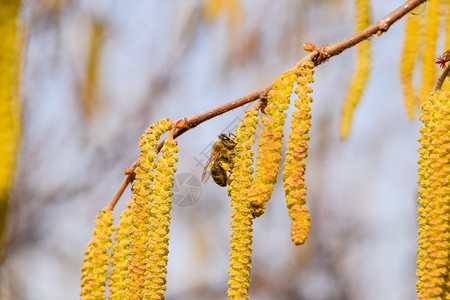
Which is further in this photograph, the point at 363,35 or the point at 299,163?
the point at 363,35

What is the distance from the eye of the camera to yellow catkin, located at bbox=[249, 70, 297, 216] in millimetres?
681

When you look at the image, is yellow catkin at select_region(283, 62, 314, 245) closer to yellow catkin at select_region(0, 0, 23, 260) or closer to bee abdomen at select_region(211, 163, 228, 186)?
bee abdomen at select_region(211, 163, 228, 186)

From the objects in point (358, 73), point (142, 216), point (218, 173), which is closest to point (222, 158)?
point (218, 173)

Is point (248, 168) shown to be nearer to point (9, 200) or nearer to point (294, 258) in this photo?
point (9, 200)

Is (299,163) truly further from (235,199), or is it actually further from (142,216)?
(142,216)

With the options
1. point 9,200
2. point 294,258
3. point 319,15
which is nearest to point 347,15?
point 319,15

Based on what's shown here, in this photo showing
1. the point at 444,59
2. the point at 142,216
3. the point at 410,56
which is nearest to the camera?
the point at 142,216

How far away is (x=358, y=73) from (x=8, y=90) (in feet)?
2.86

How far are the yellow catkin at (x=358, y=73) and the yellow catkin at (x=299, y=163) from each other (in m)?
0.34

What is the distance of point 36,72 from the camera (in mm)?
3719

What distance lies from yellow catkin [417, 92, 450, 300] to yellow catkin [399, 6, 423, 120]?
30cm

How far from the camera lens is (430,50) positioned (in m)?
0.94

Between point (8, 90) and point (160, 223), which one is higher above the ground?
point (160, 223)

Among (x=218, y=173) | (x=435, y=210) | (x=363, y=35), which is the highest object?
(x=363, y=35)
